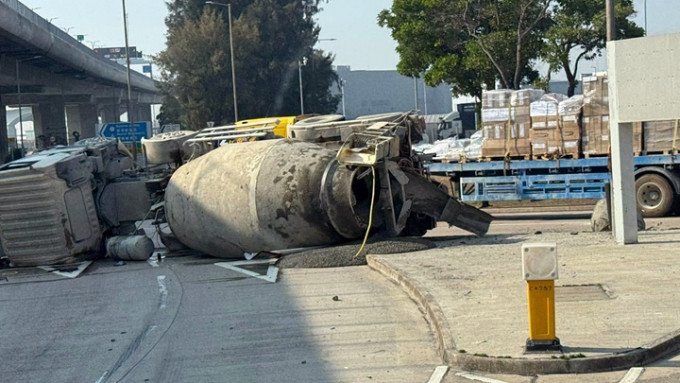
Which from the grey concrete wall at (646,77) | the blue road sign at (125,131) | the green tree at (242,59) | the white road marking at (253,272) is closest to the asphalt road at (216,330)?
the white road marking at (253,272)

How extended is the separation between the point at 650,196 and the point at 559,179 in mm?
2060

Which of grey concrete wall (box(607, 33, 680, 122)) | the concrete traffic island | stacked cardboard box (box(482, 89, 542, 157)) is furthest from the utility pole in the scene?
stacked cardboard box (box(482, 89, 542, 157))

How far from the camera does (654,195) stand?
71.3 feet

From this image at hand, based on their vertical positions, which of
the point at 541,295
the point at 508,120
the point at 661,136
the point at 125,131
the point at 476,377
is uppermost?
the point at 508,120

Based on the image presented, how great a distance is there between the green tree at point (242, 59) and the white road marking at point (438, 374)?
2499 inches

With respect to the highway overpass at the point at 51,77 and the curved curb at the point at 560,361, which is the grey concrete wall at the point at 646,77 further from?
the highway overpass at the point at 51,77

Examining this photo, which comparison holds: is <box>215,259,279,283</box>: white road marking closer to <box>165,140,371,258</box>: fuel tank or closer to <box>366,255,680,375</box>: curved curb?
<box>165,140,371,258</box>: fuel tank

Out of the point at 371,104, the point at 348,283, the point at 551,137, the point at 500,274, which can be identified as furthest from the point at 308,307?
the point at 371,104

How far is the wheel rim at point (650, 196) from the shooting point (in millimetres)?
21625

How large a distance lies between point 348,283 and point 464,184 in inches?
405

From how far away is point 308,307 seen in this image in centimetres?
1270

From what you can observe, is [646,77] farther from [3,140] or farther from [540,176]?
[3,140]

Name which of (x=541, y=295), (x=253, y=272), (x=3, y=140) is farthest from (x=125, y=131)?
(x=541, y=295)

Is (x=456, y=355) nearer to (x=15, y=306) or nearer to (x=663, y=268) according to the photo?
(x=663, y=268)
